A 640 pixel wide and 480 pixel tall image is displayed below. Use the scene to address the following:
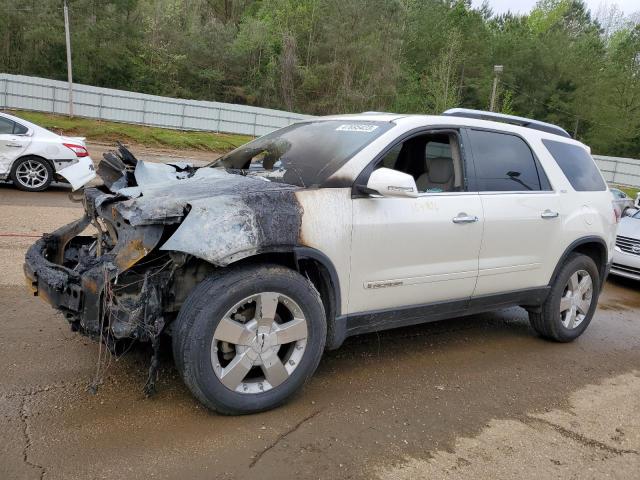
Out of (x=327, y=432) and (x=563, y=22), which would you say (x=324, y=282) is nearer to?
(x=327, y=432)

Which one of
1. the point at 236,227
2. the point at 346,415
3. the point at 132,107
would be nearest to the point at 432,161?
the point at 236,227

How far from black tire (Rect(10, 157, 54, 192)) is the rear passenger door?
9.34 m

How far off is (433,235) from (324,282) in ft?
2.89

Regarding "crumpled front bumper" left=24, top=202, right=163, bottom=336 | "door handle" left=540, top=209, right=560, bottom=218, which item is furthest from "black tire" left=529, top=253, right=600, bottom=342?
"crumpled front bumper" left=24, top=202, right=163, bottom=336

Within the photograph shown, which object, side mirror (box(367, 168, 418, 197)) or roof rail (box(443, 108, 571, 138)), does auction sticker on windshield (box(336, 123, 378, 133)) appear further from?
roof rail (box(443, 108, 571, 138))

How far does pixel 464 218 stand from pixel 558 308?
5.30 ft

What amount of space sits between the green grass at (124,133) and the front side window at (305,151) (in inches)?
956

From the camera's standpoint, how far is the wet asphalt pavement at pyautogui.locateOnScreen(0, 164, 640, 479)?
115 inches

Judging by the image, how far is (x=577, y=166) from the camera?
5234mm

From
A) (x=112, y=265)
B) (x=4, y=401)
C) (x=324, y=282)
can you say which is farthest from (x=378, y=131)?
(x=4, y=401)

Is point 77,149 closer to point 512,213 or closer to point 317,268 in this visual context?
point 317,268

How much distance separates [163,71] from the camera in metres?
Answer: 42.2

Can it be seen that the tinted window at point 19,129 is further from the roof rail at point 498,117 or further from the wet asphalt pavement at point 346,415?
the roof rail at point 498,117

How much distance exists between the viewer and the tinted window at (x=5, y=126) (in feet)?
35.1
